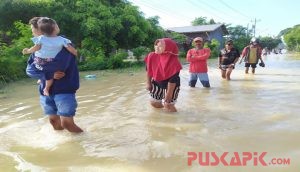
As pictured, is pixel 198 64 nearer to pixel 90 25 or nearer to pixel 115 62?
pixel 90 25

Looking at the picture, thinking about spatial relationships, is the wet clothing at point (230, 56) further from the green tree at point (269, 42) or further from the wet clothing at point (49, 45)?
the green tree at point (269, 42)

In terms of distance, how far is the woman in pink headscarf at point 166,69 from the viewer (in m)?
6.39

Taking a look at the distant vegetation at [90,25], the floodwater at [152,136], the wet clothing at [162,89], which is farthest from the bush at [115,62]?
the wet clothing at [162,89]

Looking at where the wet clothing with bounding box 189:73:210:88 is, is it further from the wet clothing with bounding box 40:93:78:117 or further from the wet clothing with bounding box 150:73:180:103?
the wet clothing with bounding box 40:93:78:117

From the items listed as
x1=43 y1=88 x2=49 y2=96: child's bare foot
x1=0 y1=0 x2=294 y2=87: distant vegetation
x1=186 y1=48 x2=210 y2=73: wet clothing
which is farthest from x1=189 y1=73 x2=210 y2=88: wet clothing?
x1=0 y1=0 x2=294 y2=87: distant vegetation

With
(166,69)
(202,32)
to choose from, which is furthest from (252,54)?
(202,32)

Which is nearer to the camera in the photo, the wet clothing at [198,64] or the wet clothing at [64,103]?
the wet clothing at [64,103]

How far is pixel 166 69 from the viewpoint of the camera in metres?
6.43

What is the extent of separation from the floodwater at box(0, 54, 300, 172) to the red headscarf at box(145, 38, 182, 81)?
68 centimetres

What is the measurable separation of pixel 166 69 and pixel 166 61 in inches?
5.6

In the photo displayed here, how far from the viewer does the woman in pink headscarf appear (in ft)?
21.0

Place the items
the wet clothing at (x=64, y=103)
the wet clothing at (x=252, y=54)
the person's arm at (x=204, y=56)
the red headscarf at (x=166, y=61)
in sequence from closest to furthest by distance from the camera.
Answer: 1. the wet clothing at (x=64, y=103)
2. the red headscarf at (x=166, y=61)
3. the person's arm at (x=204, y=56)
4. the wet clothing at (x=252, y=54)

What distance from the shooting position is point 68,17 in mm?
19625

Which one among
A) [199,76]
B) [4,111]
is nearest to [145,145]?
[4,111]
